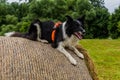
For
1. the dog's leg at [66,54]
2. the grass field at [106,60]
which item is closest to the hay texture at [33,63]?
the dog's leg at [66,54]

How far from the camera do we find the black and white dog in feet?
20.4

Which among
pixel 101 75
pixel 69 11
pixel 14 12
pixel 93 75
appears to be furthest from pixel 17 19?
pixel 93 75

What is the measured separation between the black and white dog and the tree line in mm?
30017

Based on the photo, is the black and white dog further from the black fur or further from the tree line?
the tree line

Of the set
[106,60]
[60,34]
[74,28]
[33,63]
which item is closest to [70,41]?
[60,34]

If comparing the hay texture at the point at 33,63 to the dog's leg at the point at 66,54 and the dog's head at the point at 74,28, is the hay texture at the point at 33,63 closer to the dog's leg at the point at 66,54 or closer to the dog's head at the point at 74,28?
the dog's leg at the point at 66,54

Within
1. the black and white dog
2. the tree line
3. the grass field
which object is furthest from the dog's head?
the tree line

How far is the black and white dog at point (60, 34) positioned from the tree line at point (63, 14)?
30.0m

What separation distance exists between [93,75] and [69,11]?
112ft

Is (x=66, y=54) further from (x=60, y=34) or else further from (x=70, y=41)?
(x=60, y=34)

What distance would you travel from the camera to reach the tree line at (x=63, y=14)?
38438 millimetres

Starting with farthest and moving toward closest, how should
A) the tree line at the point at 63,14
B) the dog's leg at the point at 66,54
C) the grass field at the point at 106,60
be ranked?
the tree line at the point at 63,14
the grass field at the point at 106,60
the dog's leg at the point at 66,54

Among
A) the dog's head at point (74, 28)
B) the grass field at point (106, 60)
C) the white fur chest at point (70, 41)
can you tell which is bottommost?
the grass field at point (106, 60)

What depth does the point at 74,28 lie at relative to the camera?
6.17 m
